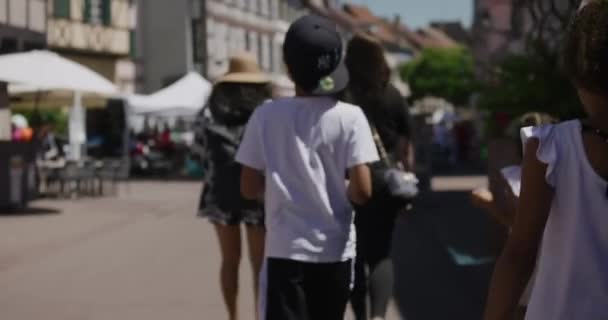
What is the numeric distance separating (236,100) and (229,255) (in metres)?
0.78

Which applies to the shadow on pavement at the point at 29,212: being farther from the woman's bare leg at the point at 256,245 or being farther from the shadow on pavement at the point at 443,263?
the woman's bare leg at the point at 256,245

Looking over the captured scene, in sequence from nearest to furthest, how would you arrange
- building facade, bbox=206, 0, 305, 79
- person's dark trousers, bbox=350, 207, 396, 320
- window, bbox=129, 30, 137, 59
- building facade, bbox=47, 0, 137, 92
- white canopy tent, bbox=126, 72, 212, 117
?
1. person's dark trousers, bbox=350, 207, 396, 320
2. white canopy tent, bbox=126, 72, 212, 117
3. building facade, bbox=47, 0, 137, 92
4. window, bbox=129, 30, 137, 59
5. building facade, bbox=206, 0, 305, 79

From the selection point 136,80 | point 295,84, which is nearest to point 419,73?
point 136,80

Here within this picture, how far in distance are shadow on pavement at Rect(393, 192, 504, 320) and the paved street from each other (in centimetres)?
2

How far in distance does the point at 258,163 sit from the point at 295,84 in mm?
295

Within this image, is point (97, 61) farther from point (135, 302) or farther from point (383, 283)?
point (383, 283)

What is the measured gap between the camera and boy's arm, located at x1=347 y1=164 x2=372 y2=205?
450 cm

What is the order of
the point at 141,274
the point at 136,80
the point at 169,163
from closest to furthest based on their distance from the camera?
the point at 141,274, the point at 169,163, the point at 136,80

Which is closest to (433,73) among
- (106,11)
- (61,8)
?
(106,11)

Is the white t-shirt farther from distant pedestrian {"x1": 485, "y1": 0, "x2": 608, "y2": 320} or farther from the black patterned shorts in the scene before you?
the black patterned shorts

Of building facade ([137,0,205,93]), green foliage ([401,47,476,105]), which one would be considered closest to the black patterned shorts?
building facade ([137,0,205,93])

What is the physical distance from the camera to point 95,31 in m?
42.9

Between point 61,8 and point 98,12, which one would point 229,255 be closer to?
point 61,8

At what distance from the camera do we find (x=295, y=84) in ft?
14.9
